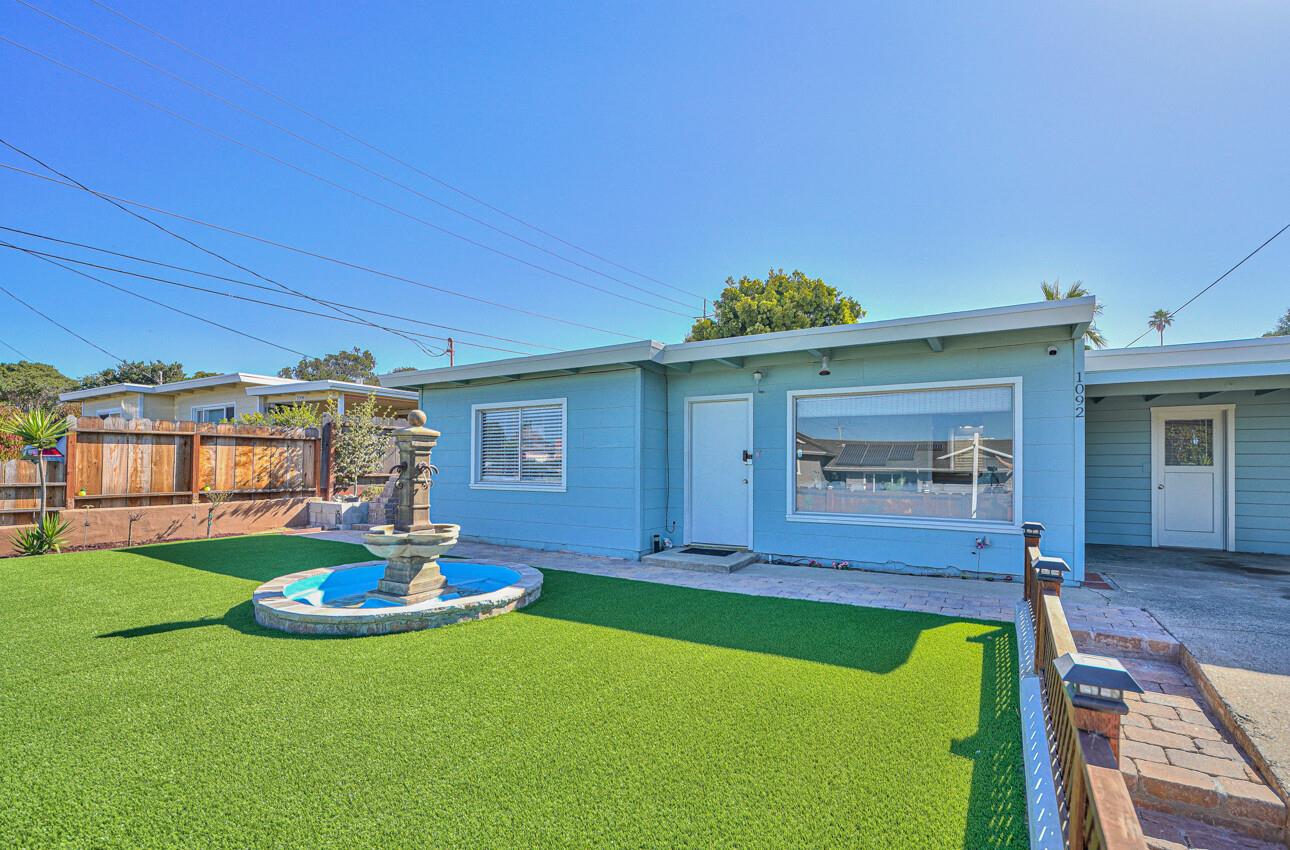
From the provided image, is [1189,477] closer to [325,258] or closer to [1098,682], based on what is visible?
[1098,682]

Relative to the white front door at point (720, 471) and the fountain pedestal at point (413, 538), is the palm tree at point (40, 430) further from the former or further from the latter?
the white front door at point (720, 471)

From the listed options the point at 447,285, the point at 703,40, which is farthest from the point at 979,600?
the point at 447,285

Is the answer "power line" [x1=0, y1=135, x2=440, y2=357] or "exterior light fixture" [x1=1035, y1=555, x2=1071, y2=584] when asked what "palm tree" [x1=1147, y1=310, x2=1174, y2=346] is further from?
"power line" [x1=0, y1=135, x2=440, y2=357]

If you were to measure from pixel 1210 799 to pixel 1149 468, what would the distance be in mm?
7509

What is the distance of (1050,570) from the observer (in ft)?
10.7

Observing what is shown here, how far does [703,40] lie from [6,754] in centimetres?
1107

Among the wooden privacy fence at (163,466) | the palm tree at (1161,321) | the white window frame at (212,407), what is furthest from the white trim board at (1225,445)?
the palm tree at (1161,321)

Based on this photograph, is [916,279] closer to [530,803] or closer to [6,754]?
[530,803]

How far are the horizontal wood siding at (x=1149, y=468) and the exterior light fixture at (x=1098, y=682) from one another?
7.19 meters

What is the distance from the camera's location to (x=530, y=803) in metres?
2.18

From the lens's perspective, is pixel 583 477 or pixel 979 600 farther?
pixel 583 477

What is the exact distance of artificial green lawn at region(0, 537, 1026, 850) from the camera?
6.72ft

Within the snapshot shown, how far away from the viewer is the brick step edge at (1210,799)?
7.14ft

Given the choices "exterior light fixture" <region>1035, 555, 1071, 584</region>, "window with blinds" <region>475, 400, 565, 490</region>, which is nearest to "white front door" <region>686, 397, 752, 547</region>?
"window with blinds" <region>475, 400, 565, 490</region>
